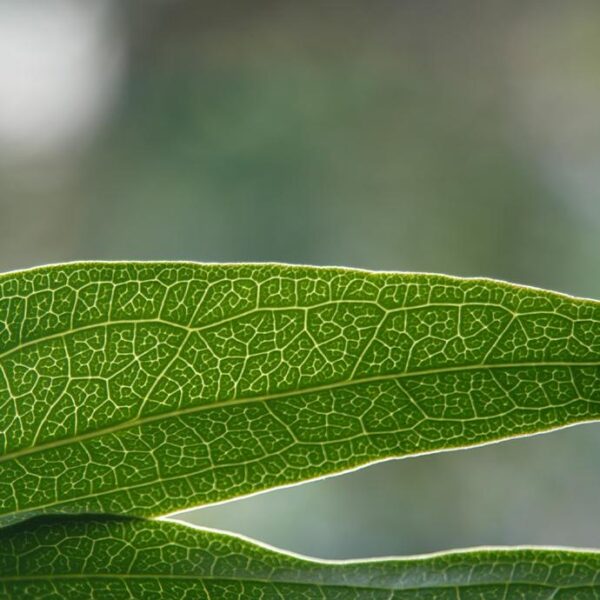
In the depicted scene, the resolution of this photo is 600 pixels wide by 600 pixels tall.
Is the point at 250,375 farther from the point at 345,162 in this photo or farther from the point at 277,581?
the point at 345,162

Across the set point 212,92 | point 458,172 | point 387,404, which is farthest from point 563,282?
point 387,404

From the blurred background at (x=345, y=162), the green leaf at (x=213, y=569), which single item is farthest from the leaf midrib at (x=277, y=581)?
the blurred background at (x=345, y=162)

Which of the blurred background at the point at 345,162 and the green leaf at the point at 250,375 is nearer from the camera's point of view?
the green leaf at the point at 250,375

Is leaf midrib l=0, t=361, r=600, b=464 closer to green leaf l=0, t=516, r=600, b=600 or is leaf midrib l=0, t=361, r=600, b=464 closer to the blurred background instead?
green leaf l=0, t=516, r=600, b=600

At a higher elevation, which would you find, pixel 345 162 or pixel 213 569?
pixel 213 569

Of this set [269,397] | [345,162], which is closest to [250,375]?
[269,397]

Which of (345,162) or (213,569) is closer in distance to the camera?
(213,569)

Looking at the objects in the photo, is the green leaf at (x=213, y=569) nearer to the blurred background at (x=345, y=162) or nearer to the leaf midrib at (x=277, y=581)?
the leaf midrib at (x=277, y=581)
